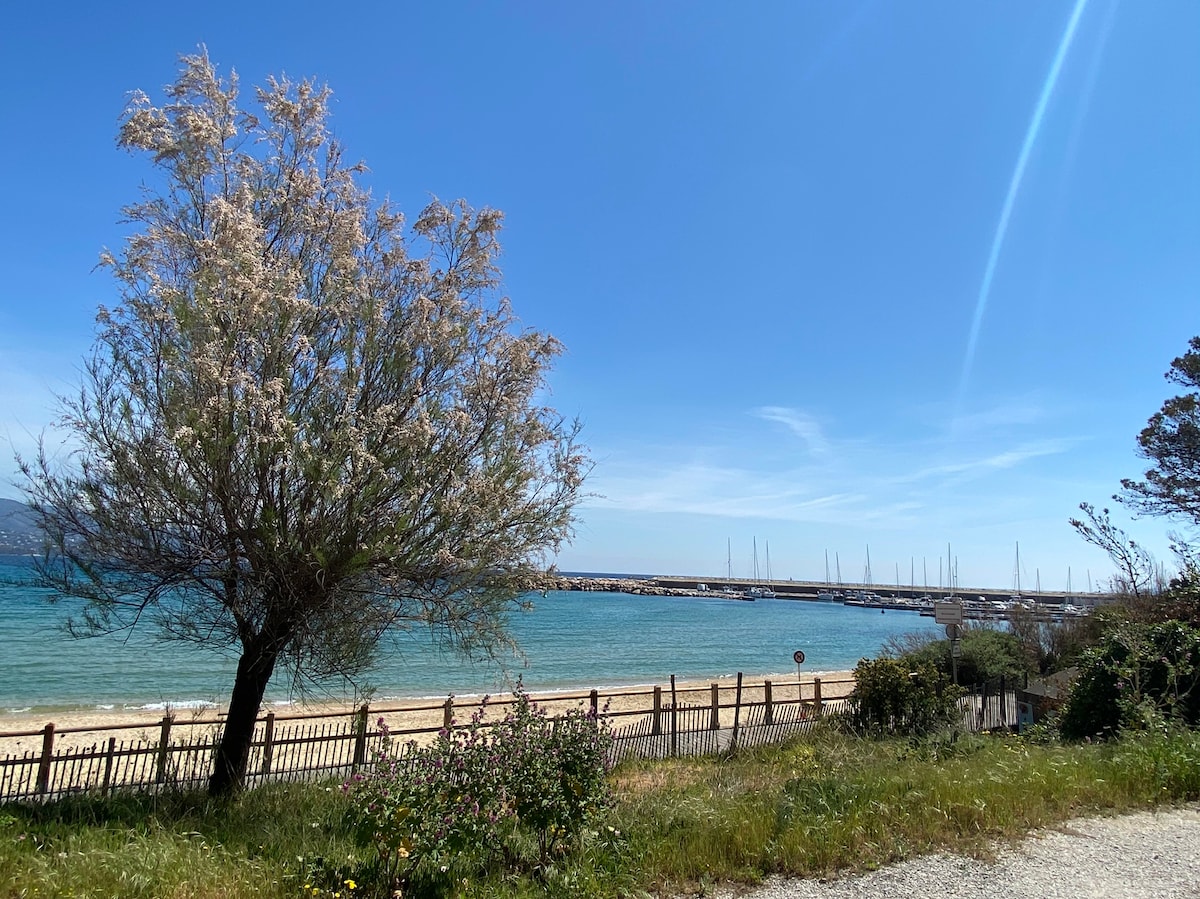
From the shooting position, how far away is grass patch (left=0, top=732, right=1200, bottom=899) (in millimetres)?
4258

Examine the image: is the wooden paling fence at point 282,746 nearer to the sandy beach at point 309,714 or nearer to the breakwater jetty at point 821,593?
the sandy beach at point 309,714

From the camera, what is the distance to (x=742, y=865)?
15.5ft

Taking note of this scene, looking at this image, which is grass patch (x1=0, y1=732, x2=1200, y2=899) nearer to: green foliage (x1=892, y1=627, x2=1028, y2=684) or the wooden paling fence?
the wooden paling fence

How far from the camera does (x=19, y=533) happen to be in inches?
260

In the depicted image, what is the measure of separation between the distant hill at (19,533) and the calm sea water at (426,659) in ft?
0.94

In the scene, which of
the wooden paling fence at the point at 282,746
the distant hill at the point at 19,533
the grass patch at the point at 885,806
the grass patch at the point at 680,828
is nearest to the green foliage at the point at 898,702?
the wooden paling fence at the point at 282,746

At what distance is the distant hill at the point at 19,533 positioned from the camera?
252 inches

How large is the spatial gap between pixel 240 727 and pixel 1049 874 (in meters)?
7.17

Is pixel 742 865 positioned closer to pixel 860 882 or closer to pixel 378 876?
pixel 860 882

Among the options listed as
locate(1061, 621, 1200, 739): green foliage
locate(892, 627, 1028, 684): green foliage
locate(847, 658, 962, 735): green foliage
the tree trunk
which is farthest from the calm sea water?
locate(892, 627, 1028, 684): green foliage

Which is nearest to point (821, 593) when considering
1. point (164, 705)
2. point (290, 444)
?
point (164, 705)

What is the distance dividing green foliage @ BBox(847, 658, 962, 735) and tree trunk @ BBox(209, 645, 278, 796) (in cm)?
1074

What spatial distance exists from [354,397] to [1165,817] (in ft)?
25.2

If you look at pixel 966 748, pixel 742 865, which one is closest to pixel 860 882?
pixel 742 865
